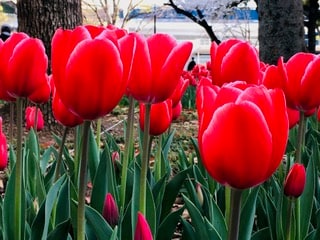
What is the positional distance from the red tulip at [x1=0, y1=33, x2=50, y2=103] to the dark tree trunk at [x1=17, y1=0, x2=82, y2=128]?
13.2ft

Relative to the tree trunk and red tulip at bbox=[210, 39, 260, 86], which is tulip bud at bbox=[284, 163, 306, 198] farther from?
the tree trunk

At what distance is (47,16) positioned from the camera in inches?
218

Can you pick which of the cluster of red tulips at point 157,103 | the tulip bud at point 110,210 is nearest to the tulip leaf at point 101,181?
the cluster of red tulips at point 157,103

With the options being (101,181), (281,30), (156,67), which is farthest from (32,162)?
(281,30)

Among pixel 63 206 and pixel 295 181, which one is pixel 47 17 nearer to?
pixel 63 206

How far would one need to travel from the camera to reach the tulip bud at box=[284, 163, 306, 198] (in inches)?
52.6

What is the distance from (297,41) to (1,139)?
13.6 ft

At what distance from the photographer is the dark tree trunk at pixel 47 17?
17.9ft

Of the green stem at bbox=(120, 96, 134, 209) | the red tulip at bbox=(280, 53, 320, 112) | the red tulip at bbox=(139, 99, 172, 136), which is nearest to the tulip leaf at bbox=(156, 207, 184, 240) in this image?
the green stem at bbox=(120, 96, 134, 209)

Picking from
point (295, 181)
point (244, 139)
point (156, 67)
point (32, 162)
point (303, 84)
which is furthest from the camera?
point (32, 162)

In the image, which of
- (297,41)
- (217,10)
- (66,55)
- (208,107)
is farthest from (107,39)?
(217,10)

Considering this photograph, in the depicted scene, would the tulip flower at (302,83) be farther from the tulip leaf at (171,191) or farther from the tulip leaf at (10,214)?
the tulip leaf at (10,214)

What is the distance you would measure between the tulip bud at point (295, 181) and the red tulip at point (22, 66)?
0.60 meters

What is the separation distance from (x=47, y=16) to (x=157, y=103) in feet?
14.4
